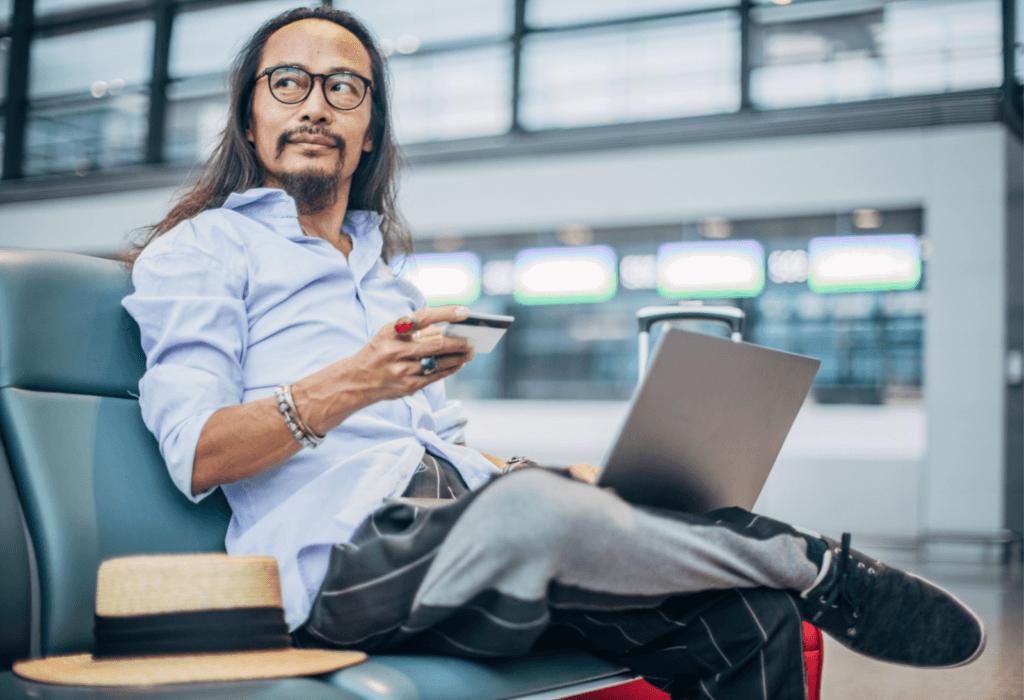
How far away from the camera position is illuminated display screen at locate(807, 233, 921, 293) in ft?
17.9

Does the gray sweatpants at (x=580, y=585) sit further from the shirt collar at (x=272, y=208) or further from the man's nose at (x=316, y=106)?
the man's nose at (x=316, y=106)

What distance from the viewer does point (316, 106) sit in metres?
1.39

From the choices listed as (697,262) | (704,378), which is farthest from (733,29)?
(704,378)

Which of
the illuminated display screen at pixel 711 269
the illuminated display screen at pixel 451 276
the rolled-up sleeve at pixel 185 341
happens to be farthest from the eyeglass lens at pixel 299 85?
the illuminated display screen at pixel 451 276

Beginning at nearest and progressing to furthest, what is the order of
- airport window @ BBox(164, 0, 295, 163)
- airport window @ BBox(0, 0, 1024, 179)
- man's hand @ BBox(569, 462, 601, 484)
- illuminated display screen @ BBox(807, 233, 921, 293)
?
1. man's hand @ BBox(569, 462, 601, 484)
2. illuminated display screen @ BBox(807, 233, 921, 293)
3. airport window @ BBox(0, 0, 1024, 179)
4. airport window @ BBox(164, 0, 295, 163)

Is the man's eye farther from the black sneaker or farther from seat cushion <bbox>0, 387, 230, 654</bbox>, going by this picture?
the black sneaker

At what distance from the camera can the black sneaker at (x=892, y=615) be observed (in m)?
1.03

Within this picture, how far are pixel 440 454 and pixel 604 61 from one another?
5.46m

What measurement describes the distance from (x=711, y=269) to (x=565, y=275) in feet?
3.40

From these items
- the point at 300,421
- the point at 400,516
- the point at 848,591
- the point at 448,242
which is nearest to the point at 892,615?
the point at 848,591

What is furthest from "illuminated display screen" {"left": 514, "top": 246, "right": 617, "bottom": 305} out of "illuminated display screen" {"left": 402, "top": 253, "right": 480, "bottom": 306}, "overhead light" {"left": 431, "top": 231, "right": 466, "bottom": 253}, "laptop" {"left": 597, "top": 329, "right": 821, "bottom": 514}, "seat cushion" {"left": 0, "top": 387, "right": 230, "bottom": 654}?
"seat cushion" {"left": 0, "top": 387, "right": 230, "bottom": 654}

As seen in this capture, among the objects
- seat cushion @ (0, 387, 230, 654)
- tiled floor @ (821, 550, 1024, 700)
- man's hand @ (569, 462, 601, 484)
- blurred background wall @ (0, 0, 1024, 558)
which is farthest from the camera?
blurred background wall @ (0, 0, 1024, 558)

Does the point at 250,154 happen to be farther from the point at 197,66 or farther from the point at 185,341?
the point at 197,66

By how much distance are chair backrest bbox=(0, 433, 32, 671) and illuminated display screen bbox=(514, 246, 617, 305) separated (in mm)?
5347
